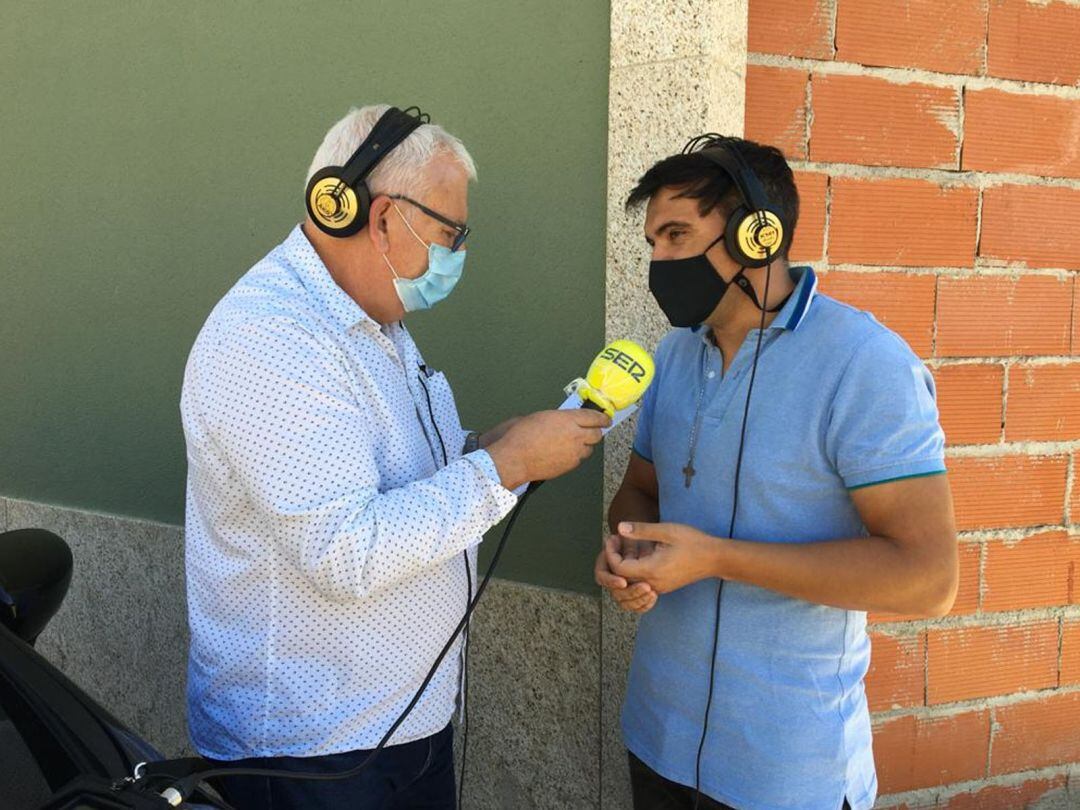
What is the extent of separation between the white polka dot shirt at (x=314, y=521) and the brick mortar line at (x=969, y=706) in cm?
172

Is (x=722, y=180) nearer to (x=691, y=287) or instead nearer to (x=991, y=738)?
(x=691, y=287)

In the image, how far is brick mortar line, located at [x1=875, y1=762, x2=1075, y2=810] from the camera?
3459 millimetres

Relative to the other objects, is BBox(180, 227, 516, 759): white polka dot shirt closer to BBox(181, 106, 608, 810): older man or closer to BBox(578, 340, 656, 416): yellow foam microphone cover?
BBox(181, 106, 608, 810): older man

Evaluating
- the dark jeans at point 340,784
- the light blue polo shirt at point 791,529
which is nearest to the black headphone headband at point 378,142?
the light blue polo shirt at point 791,529

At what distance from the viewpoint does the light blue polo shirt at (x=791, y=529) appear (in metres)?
1.98

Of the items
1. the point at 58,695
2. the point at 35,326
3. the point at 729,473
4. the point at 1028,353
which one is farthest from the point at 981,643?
the point at 35,326

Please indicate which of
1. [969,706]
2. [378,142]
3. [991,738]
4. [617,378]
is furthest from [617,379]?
[991,738]

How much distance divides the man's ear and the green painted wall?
3.62 feet

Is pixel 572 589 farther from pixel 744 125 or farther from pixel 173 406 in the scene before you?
pixel 173 406

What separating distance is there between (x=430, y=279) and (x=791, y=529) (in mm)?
949

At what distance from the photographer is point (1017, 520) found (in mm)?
3465

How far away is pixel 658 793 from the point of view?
231 cm

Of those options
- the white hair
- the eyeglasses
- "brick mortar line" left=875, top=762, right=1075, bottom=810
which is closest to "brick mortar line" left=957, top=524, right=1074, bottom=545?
"brick mortar line" left=875, top=762, right=1075, bottom=810

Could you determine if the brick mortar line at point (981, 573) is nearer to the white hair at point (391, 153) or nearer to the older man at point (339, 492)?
the older man at point (339, 492)
